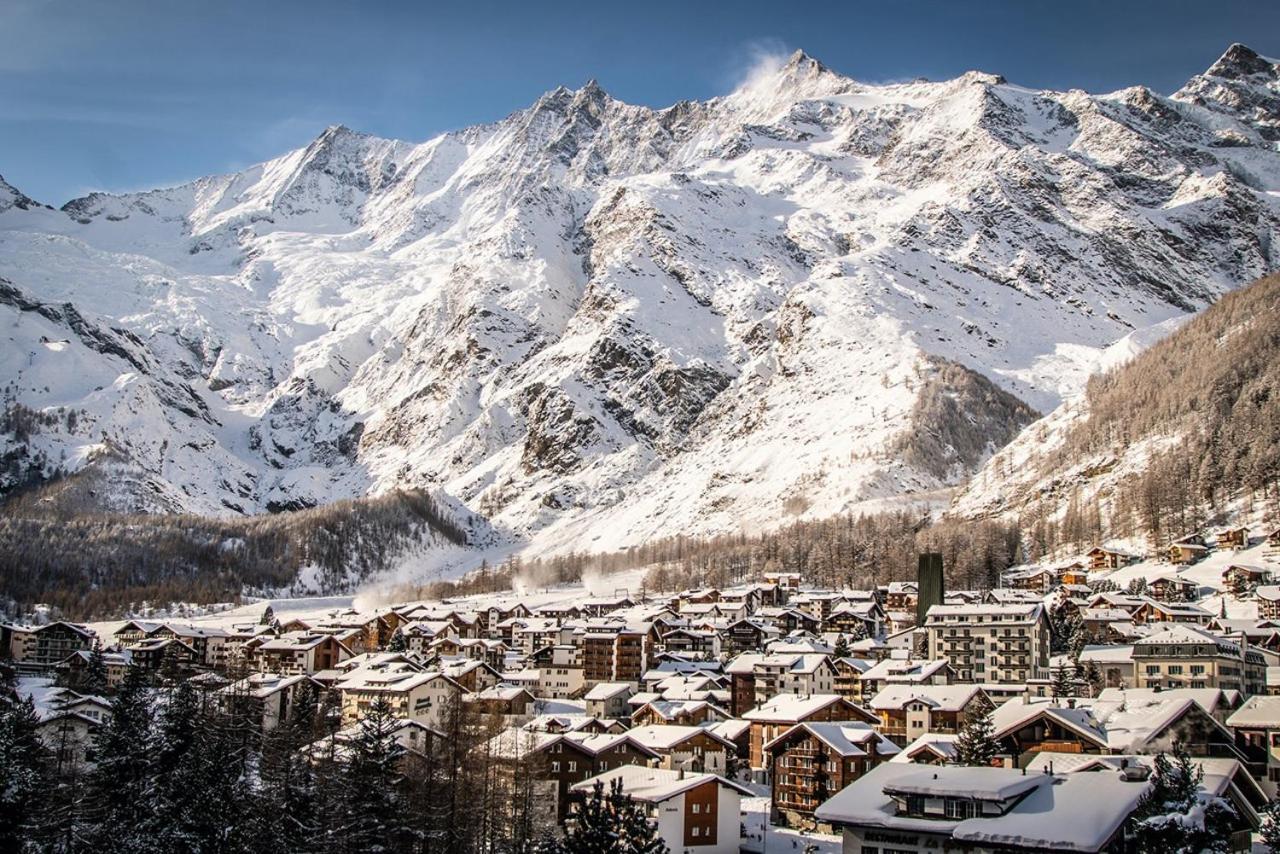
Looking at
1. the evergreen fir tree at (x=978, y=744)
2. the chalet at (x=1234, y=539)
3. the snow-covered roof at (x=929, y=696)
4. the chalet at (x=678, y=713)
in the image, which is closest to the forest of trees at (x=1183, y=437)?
the chalet at (x=1234, y=539)

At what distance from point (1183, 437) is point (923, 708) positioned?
313ft

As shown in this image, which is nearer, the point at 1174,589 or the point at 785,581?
the point at 1174,589

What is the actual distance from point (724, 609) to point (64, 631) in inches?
2509

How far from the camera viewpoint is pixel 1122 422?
174 metres

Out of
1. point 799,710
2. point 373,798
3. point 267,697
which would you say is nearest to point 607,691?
point 799,710

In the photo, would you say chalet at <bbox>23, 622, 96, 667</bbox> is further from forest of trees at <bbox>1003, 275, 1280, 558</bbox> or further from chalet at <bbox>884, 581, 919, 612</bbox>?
forest of trees at <bbox>1003, 275, 1280, 558</bbox>

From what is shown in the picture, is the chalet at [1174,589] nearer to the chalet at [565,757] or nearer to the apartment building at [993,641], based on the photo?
the apartment building at [993,641]

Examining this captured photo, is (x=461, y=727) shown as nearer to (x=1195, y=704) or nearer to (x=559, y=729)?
(x=559, y=729)

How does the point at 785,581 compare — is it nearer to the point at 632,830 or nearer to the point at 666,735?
the point at 666,735

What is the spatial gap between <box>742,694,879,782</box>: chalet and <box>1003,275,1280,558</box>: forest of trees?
68579mm

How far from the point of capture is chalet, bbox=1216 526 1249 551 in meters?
125

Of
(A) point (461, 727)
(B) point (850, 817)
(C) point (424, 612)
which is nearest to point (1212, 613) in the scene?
(A) point (461, 727)

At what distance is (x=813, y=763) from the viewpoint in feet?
227

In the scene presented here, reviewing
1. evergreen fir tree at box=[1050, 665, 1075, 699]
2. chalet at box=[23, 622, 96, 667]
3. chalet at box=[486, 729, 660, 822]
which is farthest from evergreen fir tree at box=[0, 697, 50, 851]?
chalet at box=[23, 622, 96, 667]
